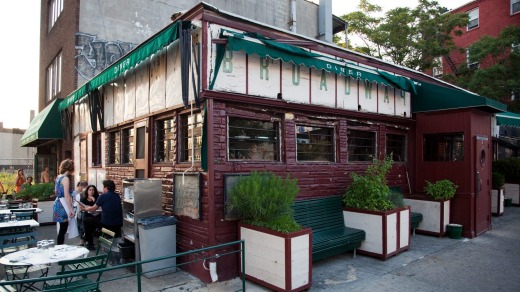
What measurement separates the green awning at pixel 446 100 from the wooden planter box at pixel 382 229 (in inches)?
145

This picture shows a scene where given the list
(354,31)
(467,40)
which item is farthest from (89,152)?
(467,40)

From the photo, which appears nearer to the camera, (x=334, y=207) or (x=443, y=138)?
(x=334, y=207)

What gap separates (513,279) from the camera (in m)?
6.40

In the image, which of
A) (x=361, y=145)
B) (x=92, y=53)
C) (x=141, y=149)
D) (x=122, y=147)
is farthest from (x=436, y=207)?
(x=92, y=53)

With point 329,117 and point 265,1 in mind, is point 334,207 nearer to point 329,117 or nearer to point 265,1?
point 329,117

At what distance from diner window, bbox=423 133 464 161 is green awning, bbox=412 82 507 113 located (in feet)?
2.82

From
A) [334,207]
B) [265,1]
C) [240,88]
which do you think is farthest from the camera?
[265,1]

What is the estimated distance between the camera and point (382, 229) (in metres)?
7.42

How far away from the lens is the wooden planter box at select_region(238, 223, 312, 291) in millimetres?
5504

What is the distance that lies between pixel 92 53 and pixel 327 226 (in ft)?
40.1

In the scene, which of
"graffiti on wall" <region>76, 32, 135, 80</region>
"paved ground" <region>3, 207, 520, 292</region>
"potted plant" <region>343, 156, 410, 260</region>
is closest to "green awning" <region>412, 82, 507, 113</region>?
"potted plant" <region>343, 156, 410, 260</region>

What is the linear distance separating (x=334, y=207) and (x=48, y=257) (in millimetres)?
5688

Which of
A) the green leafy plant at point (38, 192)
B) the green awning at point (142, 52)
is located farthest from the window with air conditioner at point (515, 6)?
the green leafy plant at point (38, 192)

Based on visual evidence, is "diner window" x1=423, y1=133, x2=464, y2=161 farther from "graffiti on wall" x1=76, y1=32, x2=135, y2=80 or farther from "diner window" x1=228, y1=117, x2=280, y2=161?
"graffiti on wall" x1=76, y1=32, x2=135, y2=80
